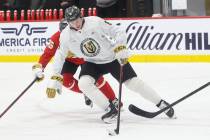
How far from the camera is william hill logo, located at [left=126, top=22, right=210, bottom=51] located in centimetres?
604

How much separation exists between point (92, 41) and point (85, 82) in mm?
272

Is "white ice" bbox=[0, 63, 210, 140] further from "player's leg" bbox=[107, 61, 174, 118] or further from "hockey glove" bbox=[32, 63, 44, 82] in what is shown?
"hockey glove" bbox=[32, 63, 44, 82]

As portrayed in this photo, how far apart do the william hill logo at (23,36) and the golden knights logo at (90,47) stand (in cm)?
306

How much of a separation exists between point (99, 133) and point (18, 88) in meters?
1.98

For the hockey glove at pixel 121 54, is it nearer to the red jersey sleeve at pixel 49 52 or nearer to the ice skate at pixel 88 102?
the red jersey sleeve at pixel 49 52

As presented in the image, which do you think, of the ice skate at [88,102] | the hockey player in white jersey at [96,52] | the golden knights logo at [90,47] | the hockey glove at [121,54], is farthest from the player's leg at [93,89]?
the ice skate at [88,102]

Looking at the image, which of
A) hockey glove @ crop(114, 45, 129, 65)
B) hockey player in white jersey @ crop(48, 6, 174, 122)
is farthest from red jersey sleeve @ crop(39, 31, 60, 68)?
hockey glove @ crop(114, 45, 129, 65)

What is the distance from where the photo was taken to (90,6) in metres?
7.28

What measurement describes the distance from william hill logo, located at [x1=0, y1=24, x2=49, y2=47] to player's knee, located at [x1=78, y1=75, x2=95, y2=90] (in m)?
3.09

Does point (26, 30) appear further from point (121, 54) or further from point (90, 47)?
point (121, 54)

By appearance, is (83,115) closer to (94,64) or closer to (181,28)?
(94,64)

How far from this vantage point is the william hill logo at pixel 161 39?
604 cm

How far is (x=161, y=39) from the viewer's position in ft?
20.3

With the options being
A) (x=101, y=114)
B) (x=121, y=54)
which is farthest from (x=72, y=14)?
(x=101, y=114)
